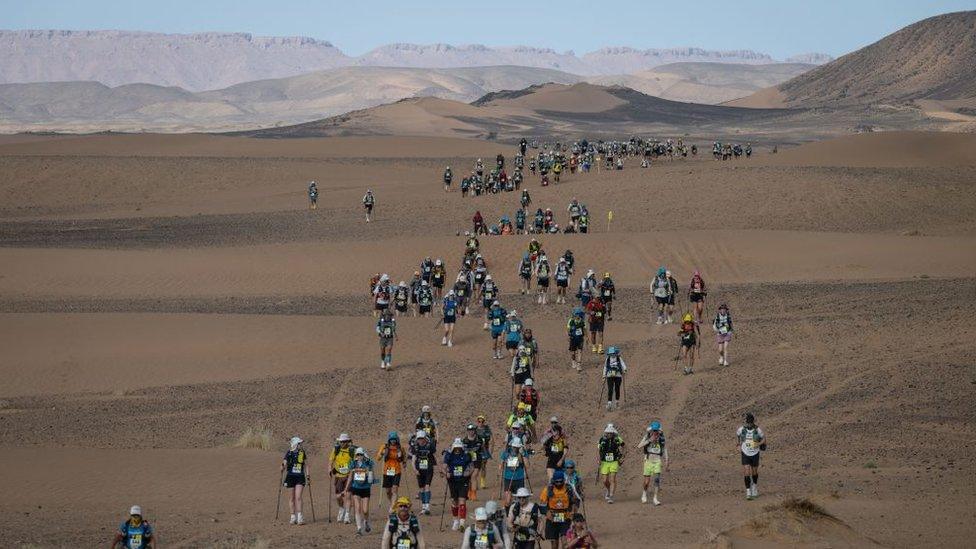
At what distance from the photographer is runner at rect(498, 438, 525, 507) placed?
1664 centimetres

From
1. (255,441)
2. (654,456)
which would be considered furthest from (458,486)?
(255,441)

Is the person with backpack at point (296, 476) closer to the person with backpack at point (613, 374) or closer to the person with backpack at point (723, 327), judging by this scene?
the person with backpack at point (613, 374)

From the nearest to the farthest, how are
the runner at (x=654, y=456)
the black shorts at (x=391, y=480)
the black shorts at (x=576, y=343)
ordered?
the black shorts at (x=391, y=480) → the runner at (x=654, y=456) → the black shorts at (x=576, y=343)

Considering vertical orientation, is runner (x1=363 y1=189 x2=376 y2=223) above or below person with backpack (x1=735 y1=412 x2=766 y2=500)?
above

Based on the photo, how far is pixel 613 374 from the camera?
2217 centimetres

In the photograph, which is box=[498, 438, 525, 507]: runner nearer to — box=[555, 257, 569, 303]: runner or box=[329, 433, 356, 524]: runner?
box=[329, 433, 356, 524]: runner

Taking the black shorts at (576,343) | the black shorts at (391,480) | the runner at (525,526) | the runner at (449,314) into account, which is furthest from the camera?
the runner at (449,314)

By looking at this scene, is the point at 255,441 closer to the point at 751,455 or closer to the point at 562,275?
the point at 751,455

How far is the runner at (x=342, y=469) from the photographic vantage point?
54.3ft

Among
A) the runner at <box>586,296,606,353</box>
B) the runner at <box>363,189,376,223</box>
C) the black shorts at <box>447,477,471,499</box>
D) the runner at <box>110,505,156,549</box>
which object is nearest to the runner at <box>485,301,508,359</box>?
the runner at <box>586,296,606,353</box>

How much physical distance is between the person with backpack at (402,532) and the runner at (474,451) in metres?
3.80

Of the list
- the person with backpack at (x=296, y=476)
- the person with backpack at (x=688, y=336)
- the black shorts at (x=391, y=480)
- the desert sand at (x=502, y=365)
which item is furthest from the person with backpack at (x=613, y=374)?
the person with backpack at (x=296, y=476)

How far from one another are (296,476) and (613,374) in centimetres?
719

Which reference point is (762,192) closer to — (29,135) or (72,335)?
(72,335)
